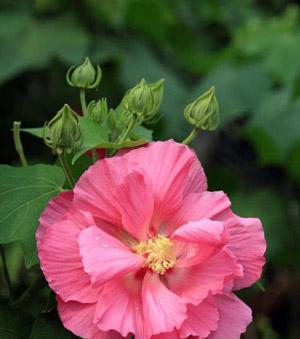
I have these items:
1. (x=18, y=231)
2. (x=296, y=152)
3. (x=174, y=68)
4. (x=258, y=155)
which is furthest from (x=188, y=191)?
(x=174, y=68)

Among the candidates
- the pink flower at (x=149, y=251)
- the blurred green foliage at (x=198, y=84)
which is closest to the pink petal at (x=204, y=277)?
the pink flower at (x=149, y=251)

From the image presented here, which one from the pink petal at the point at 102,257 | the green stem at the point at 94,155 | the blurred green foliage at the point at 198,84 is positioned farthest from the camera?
the blurred green foliage at the point at 198,84

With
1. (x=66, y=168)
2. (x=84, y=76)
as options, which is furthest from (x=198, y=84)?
(x=66, y=168)

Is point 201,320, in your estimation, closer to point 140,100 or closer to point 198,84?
point 140,100

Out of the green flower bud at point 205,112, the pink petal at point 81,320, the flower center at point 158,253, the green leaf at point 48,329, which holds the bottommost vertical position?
the green leaf at point 48,329

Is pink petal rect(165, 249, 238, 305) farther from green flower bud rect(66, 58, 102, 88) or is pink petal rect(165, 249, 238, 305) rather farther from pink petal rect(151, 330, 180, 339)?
green flower bud rect(66, 58, 102, 88)

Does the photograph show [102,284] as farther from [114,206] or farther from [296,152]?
[296,152]

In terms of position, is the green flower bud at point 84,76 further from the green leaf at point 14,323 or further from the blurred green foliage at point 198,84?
the blurred green foliage at point 198,84
